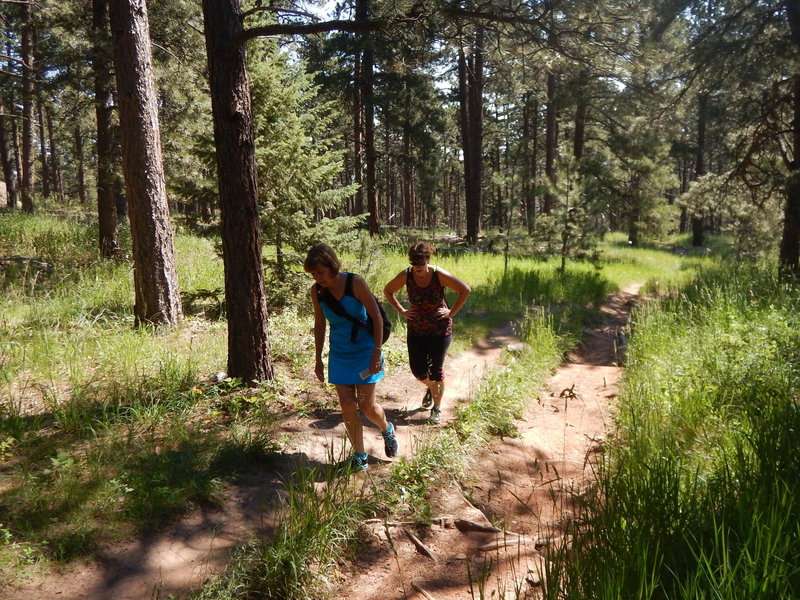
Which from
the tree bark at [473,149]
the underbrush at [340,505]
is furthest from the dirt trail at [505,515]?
the tree bark at [473,149]

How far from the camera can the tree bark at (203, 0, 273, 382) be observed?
4703 mm

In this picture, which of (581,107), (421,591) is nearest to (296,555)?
(421,591)

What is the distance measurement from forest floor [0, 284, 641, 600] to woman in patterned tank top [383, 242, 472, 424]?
0.68 m

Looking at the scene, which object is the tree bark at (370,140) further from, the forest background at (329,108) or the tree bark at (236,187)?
the tree bark at (236,187)

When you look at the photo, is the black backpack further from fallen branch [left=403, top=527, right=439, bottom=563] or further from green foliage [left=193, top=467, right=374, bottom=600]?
fallen branch [left=403, top=527, right=439, bottom=563]

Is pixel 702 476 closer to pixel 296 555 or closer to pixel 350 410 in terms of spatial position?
pixel 350 410

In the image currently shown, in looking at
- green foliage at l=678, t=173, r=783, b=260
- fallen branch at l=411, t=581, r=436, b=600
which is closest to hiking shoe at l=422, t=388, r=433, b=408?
fallen branch at l=411, t=581, r=436, b=600

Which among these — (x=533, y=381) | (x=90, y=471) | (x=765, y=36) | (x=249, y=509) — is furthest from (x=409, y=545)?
(x=765, y=36)

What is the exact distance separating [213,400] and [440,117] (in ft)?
62.2

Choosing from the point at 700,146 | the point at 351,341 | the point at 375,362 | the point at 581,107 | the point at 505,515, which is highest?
the point at 581,107

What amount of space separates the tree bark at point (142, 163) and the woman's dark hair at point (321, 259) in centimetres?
392

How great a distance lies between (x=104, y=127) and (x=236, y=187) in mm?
8244

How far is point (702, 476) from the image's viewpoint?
10.8ft

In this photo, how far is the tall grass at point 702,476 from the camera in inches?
81.7
